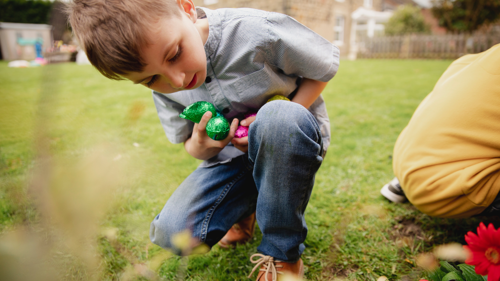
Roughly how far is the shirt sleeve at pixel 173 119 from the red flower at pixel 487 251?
1.13 m

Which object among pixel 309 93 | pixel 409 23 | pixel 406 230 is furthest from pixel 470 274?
pixel 409 23

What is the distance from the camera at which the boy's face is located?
937 mm

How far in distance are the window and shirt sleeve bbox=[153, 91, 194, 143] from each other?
1494 centimetres

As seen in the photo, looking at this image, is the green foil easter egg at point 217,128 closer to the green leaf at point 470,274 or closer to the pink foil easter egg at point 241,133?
the pink foil easter egg at point 241,133

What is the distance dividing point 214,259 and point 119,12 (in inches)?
42.5

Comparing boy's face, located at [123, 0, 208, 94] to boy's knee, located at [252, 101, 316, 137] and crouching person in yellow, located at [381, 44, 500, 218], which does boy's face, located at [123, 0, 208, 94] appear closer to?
boy's knee, located at [252, 101, 316, 137]

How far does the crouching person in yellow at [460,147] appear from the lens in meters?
1.07

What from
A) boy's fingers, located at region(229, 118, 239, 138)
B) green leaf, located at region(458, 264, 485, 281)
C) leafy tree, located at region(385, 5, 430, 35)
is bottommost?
leafy tree, located at region(385, 5, 430, 35)

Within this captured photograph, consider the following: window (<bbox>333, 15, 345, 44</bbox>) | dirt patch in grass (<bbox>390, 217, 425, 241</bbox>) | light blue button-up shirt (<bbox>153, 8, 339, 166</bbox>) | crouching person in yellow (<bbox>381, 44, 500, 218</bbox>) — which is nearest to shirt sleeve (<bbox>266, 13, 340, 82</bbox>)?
light blue button-up shirt (<bbox>153, 8, 339, 166</bbox>)

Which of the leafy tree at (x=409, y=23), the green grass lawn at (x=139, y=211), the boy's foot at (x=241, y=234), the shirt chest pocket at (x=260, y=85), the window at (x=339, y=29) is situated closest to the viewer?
the green grass lawn at (x=139, y=211)

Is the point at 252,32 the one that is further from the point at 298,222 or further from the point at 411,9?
the point at 411,9

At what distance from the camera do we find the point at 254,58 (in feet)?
3.83

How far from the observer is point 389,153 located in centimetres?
241

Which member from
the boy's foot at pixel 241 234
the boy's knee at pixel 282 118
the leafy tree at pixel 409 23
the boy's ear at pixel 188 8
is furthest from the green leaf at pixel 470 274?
the leafy tree at pixel 409 23
